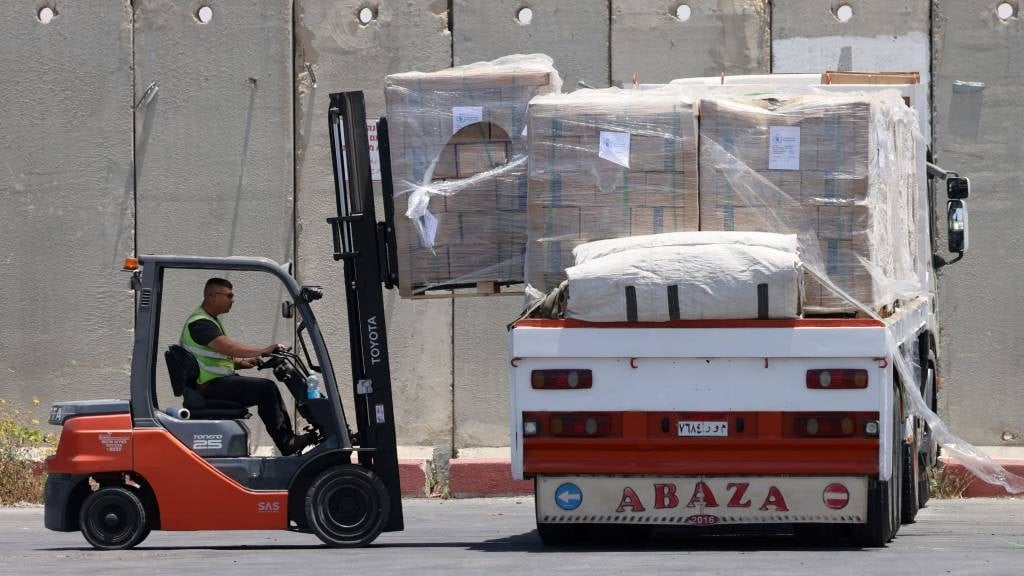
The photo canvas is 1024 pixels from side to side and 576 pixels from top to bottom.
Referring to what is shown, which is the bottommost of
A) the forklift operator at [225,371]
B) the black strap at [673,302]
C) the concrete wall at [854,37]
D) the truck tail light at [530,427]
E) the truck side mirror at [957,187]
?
the truck tail light at [530,427]

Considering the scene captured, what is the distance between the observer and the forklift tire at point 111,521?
10211mm

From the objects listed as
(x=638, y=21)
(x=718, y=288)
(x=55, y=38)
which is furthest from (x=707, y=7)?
(x=718, y=288)

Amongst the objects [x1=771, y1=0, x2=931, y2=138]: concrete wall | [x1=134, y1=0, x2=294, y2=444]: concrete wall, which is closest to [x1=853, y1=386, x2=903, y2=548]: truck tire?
[x1=771, y1=0, x2=931, y2=138]: concrete wall

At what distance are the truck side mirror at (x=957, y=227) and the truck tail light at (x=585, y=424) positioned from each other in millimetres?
4145

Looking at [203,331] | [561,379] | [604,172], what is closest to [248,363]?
[203,331]

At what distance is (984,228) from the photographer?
15.3 metres

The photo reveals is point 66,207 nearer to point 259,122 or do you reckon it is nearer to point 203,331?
point 259,122

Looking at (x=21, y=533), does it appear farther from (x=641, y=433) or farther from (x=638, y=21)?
(x=638, y=21)

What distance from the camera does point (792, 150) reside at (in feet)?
31.7

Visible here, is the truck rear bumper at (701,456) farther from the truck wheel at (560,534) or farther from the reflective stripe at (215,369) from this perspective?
the reflective stripe at (215,369)

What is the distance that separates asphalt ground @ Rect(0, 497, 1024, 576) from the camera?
29.2 ft

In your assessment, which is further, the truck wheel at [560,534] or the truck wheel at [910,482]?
the truck wheel at [910,482]

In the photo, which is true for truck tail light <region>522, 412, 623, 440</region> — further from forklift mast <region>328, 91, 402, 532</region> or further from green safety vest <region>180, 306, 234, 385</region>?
green safety vest <region>180, 306, 234, 385</region>

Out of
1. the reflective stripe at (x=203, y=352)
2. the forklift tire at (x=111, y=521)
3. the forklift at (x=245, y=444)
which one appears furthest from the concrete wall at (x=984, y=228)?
the forklift tire at (x=111, y=521)
